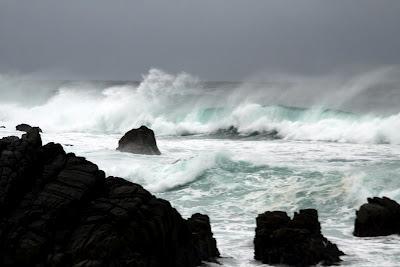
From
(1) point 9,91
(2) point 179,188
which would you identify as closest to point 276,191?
(2) point 179,188

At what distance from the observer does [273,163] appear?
22688 mm

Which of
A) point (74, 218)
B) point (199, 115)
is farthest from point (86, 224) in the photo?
point (199, 115)

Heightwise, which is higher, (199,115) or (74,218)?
(199,115)

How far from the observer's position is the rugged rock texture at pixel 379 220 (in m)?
12.6

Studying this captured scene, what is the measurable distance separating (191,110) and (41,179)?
48.4 metres

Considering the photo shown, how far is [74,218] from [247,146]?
24.7 meters

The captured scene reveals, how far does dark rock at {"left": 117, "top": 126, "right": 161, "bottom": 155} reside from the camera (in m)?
27.4

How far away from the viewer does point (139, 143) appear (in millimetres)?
27500

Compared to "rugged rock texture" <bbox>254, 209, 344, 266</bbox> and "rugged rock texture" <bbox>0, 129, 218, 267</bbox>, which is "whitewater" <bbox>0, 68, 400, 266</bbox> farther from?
"rugged rock texture" <bbox>0, 129, 218, 267</bbox>

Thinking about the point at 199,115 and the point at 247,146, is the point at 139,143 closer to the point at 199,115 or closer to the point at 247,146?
the point at 247,146

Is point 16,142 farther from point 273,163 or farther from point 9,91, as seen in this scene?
point 9,91

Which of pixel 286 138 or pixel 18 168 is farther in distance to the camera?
pixel 286 138

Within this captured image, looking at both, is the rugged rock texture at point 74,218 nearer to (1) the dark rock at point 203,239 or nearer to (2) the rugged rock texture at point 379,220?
(1) the dark rock at point 203,239

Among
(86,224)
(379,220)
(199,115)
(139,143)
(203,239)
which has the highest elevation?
(199,115)
